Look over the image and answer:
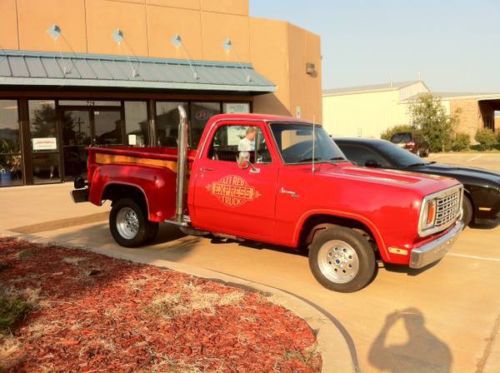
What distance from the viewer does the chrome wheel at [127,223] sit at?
7801mm

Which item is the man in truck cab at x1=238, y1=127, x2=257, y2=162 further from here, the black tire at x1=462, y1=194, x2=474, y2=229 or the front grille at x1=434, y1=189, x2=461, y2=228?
the black tire at x1=462, y1=194, x2=474, y2=229

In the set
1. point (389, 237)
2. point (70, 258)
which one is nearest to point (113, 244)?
point (70, 258)

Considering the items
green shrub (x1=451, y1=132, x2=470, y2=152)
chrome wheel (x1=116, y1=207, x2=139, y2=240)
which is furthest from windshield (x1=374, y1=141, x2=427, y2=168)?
green shrub (x1=451, y1=132, x2=470, y2=152)

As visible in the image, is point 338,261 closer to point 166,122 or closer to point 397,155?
point 397,155

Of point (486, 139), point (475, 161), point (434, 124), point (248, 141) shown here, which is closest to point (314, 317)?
point (248, 141)

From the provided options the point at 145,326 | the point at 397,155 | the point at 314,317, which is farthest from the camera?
the point at 397,155

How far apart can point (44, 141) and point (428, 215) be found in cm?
1436

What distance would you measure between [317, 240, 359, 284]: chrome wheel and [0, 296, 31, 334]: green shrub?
3.07m

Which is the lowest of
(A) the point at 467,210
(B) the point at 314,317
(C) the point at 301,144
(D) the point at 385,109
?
(B) the point at 314,317

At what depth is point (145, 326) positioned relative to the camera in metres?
4.12

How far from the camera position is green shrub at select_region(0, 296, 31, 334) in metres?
3.99

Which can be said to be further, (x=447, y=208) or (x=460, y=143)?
(x=460, y=143)

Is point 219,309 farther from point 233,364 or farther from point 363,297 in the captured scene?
point 363,297

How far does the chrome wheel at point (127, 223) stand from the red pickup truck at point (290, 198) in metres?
0.02
